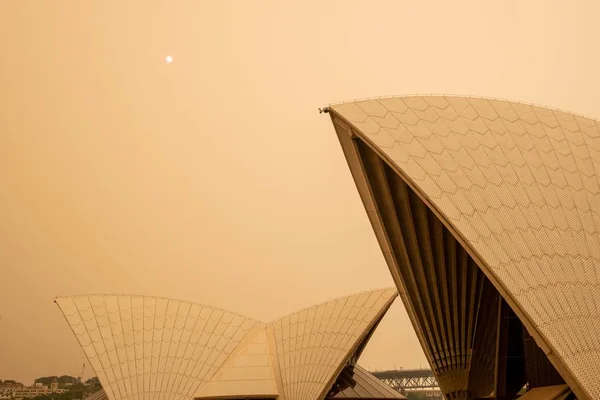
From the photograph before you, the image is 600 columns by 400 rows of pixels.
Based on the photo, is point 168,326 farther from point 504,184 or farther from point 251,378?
point 504,184

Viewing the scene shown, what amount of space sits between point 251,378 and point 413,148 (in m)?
14.1

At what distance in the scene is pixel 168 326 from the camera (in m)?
27.9

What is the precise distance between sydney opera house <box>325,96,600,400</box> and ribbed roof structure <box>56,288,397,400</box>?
5343mm

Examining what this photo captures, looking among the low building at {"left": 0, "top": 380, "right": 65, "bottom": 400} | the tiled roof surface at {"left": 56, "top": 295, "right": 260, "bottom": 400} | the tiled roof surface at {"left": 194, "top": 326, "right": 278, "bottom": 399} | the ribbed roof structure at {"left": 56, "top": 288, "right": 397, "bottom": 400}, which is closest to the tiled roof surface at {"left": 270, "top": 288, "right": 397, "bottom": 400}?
the ribbed roof structure at {"left": 56, "top": 288, "right": 397, "bottom": 400}

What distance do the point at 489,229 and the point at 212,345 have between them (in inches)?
667

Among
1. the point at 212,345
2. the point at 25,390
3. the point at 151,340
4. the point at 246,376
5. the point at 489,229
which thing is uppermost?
the point at 25,390

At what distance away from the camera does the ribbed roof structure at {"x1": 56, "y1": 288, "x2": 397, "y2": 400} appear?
80.3 feet

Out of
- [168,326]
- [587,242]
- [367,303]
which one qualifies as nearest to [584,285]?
[587,242]

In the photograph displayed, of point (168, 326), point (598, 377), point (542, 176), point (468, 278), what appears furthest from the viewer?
point (168, 326)

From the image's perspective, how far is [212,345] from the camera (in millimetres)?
27719

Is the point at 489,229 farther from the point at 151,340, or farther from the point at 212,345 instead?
the point at 151,340

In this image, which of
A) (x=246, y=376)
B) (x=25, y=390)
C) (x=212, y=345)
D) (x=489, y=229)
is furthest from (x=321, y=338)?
(x=25, y=390)

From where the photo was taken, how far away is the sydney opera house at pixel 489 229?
1493cm

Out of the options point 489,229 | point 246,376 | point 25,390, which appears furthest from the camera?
point 25,390
